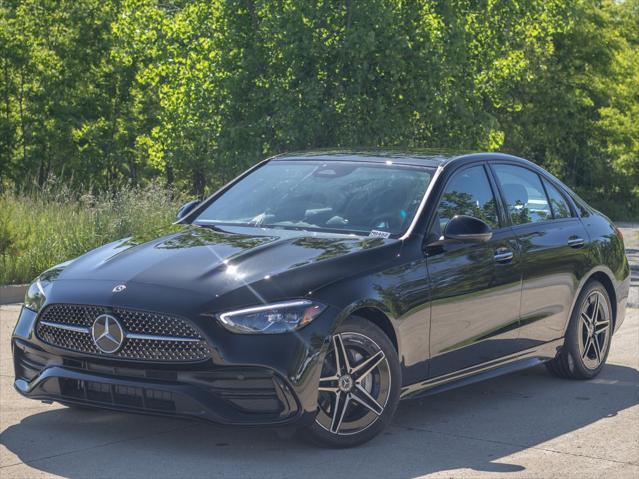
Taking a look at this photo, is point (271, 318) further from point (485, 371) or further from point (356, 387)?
point (485, 371)

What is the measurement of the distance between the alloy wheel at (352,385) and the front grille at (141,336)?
723 millimetres

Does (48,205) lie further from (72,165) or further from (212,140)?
(72,165)

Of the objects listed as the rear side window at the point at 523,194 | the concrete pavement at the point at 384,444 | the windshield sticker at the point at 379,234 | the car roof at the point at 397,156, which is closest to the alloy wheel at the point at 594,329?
the concrete pavement at the point at 384,444

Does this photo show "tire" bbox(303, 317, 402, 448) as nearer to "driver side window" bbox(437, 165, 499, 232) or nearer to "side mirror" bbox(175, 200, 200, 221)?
"driver side window" bbox(437, 165, 499, 232)

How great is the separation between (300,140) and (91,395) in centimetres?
1705

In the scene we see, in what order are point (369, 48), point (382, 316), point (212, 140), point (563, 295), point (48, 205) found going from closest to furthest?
point (382, 316), point (563, 295), point (48, 205), point (369, 48), point (212, 140)

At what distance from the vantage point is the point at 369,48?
875 inches

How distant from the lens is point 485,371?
768 cm

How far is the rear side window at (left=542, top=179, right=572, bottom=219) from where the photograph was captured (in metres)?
8.73

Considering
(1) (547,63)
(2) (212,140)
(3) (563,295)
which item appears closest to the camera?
(3) (563,295)

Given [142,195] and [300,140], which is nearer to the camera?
[142,195]

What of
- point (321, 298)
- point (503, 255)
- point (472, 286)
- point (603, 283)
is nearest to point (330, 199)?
point (472, 286)

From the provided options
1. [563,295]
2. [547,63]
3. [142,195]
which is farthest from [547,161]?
[563,295]

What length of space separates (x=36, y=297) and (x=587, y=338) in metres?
4.11
